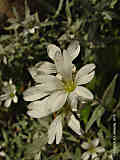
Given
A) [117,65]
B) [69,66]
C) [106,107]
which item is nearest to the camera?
[69,66]

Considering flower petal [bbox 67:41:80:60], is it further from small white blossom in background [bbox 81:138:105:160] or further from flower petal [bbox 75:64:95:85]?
small white blossom in background [bbox 81:138:105:160]

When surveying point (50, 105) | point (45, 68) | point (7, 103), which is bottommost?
point (7, 103)

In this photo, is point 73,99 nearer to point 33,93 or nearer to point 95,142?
point 33,93

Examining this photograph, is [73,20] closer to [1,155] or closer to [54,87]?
[54,87]

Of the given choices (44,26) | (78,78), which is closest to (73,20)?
(44,26)

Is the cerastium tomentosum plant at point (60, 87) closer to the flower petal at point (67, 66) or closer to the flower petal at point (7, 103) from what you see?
the flower petal at point (67, 66)

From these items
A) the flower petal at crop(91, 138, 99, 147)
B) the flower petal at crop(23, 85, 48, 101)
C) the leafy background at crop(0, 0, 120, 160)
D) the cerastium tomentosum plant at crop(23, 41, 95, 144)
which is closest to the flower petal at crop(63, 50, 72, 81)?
the cerastium tomentosum plant at crop(23, 41, 95, 144)

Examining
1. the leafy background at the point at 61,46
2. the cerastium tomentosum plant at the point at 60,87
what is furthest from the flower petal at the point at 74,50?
the leafy background at the point at 61,46

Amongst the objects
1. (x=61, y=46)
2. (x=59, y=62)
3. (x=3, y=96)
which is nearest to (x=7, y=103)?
(x=3, y=96)
